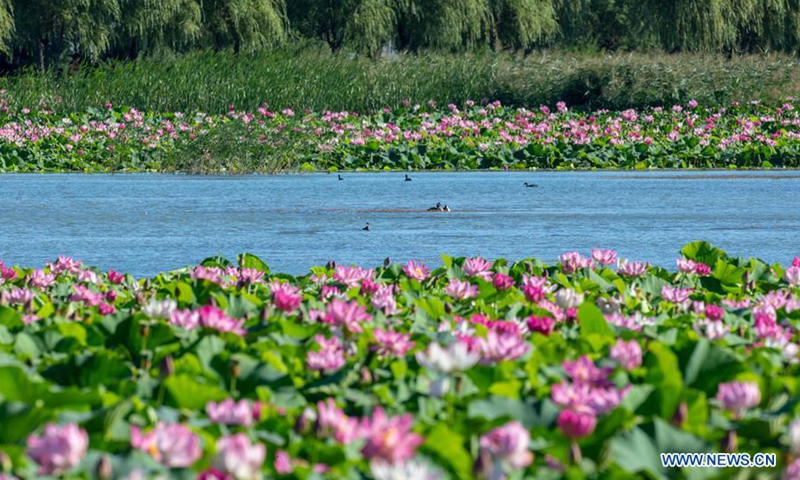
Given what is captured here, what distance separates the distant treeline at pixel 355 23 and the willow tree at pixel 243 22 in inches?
1.1

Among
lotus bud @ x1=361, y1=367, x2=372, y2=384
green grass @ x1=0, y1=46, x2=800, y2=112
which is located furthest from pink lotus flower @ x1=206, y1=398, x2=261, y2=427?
green grass @ x1=0, y1=46, x2=800, y2=112

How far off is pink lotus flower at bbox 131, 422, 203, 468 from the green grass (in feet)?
86.1

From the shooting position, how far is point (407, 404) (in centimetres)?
356

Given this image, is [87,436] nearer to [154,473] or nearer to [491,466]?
[154,473]

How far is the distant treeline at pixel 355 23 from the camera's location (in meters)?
38.3

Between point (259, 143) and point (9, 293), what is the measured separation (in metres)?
16.0

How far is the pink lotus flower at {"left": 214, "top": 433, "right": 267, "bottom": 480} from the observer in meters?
2.54

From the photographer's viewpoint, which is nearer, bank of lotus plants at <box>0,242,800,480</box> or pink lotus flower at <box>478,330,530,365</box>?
bank of lotus plants at <box>0,242,800,480</box>

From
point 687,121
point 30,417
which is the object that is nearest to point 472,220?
point 30,417

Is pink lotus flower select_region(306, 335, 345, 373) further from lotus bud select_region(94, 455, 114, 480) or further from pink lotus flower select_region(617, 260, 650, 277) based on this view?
pink lotus flower select_region(617, 260, 650, 277)

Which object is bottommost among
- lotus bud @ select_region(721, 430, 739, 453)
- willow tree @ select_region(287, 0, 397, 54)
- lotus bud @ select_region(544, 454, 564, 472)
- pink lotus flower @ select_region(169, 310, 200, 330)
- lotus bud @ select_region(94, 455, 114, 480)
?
willow tree @ select_region(287, 0, 397, 54)

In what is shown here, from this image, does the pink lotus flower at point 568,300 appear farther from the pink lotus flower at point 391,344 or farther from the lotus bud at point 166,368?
the lotus bud at point 166,368

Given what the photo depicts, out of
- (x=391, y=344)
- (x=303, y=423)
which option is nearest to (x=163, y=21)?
(x=391, y=344)

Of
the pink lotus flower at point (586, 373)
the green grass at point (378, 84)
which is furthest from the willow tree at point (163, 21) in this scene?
the pink lotus flower at point (586, 373)
